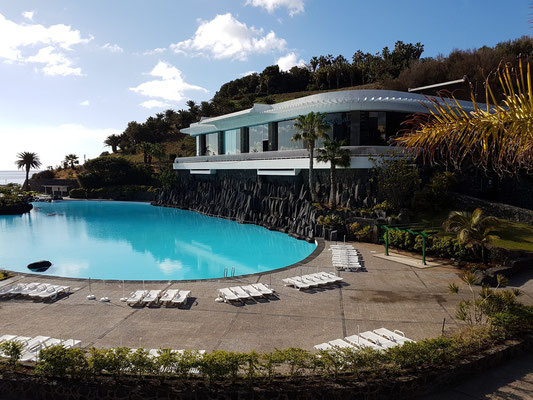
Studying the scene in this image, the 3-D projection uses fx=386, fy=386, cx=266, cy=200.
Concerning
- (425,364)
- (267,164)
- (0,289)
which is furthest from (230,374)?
(267,164)

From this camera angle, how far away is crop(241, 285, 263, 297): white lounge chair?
14.5 meters

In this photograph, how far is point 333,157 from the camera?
92.6 feet

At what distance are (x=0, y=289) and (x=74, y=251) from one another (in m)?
11.8

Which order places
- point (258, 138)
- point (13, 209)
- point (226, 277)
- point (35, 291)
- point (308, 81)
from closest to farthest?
1. point (35, 291)
2. point (226, 277)
3. point (258, 138)
4. point (13, 209)
5. point (308, 81)

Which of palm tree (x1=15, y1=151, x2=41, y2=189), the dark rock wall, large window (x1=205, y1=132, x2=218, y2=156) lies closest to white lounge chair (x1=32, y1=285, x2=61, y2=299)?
the dark rock wall

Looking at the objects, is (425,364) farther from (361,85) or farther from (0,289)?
(361,85)

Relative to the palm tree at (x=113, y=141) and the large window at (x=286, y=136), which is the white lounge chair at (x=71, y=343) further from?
the palm tree at (x=113, y=141)

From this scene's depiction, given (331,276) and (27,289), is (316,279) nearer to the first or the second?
(331,276)

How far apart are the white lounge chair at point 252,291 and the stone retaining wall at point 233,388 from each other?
6382 mm

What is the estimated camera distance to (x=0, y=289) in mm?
15398

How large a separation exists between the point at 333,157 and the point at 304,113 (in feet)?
25.6

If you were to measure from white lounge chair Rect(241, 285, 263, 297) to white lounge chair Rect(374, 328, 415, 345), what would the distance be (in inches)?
194

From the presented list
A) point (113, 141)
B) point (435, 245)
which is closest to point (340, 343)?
point (435, 245)

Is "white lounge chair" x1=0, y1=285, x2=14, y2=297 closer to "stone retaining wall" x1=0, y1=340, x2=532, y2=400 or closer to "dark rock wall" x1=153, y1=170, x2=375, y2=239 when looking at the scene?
"stone retaining wall" x1=0, y1=340, x2=532, y2=400
